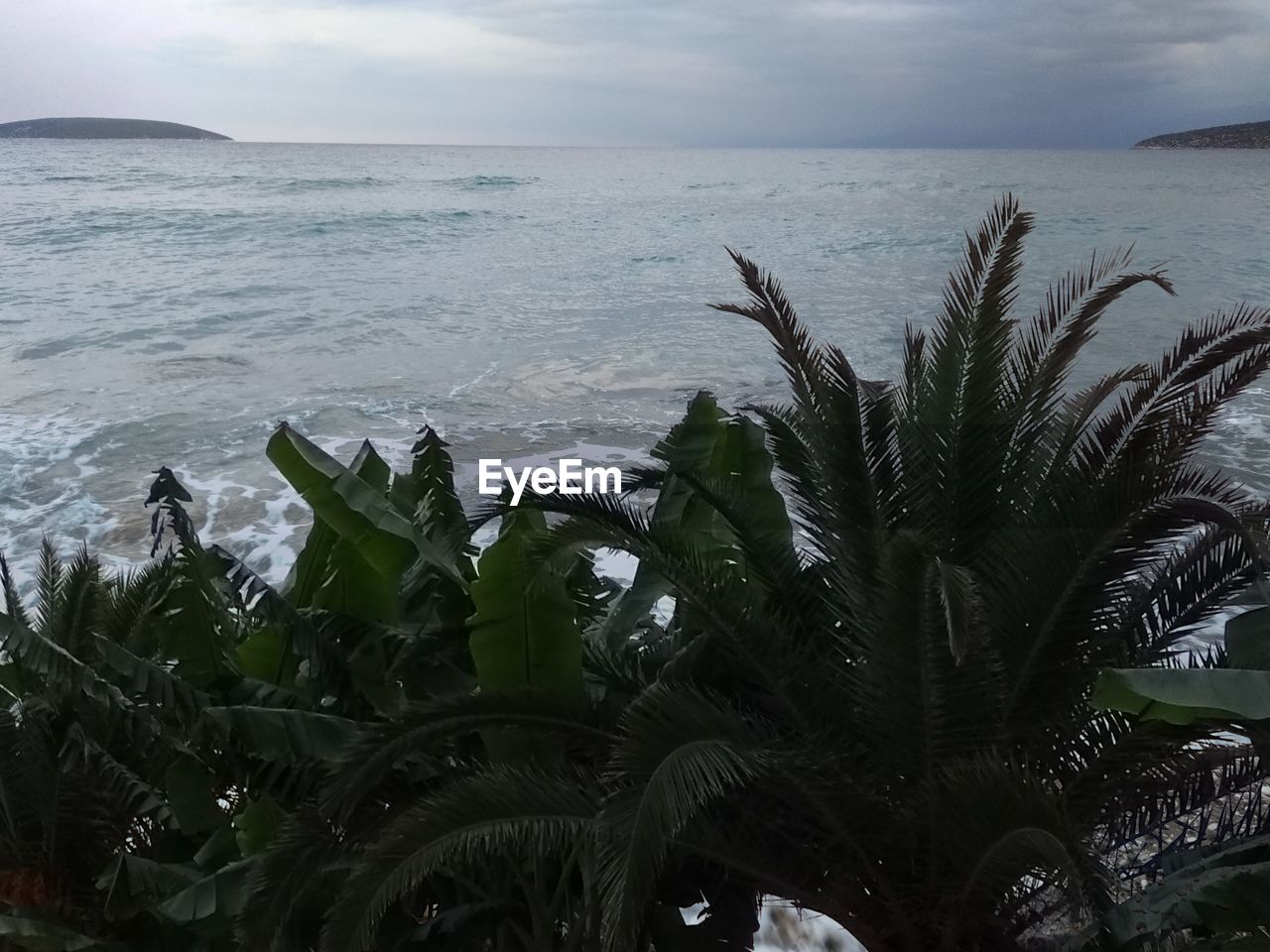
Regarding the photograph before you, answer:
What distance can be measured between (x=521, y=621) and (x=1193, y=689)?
1.36 metres

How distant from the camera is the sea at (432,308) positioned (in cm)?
973

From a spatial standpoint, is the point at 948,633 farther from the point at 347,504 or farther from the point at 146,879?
the point at 146,879

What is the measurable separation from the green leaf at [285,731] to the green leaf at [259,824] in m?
0.12

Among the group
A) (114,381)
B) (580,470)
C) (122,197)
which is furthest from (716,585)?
(122,197)

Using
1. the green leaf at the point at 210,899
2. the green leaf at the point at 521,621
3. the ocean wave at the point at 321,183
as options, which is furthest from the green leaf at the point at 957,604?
the ocean wave at the point at 321,183

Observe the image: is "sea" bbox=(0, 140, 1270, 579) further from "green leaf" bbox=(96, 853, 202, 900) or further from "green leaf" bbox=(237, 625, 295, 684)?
"green leaf" bbox=(96, 853, 202, 900)

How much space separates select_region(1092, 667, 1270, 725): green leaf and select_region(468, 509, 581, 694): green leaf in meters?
1.16

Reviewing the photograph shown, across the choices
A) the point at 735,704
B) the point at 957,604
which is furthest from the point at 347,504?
the point at 957,604

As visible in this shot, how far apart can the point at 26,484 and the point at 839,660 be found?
26.3ft

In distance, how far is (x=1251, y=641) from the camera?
2066mm

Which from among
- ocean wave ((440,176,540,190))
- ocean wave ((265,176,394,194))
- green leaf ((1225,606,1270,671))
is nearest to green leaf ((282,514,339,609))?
green leaf ((1225,606,1270,671))

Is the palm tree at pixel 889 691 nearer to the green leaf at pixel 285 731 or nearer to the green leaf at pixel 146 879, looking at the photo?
the green leaf at pixel 285 731

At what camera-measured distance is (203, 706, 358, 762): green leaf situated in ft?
8.10

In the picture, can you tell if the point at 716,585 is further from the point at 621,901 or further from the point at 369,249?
the point at 369,249
